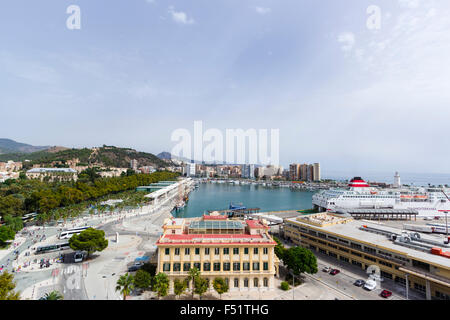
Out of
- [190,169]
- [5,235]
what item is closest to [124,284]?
[5,235]

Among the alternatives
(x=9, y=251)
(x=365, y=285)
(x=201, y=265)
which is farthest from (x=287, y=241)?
(x=9, y=251)

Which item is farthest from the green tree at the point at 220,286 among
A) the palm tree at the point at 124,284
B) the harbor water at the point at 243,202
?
the harbor water at the point at 243,202

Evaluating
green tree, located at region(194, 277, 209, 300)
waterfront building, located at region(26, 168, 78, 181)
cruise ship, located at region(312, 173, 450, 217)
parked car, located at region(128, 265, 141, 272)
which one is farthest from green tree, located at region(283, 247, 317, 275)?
waterfront building, located at region(26, 168, 78, 181)

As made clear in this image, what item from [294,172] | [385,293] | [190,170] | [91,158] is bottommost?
[385,293]

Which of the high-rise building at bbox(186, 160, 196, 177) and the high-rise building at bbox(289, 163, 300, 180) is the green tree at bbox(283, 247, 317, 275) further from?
the high-rise building at bbox(186, 160, 196, 177)

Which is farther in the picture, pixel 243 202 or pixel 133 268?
pixel 243 202

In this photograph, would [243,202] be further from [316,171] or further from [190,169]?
[190,169]

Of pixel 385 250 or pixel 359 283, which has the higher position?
pixel 385 250
